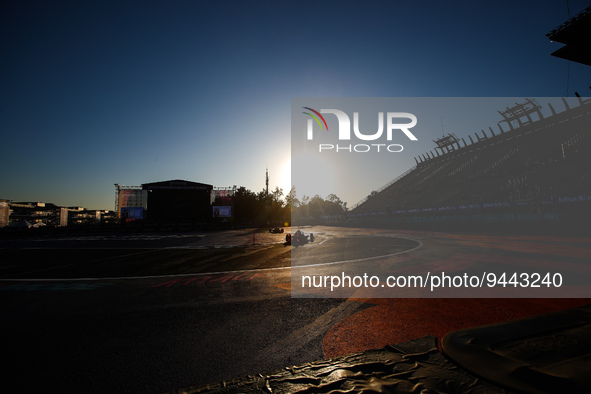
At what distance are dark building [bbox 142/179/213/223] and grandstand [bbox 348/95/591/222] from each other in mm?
38550

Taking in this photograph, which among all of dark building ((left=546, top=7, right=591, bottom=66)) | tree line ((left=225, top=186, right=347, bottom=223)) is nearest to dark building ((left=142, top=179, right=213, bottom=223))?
tree line ((left=225, top=186, right=347, bottom=223))

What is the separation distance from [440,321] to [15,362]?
6.18 metres

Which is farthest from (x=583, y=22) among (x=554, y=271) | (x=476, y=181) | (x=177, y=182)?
(x=177, y=182)

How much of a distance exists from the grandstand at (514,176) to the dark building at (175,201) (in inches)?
1518

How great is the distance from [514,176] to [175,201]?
195ft

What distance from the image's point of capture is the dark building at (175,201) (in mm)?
55344

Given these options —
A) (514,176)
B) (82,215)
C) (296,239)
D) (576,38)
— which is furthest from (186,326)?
(82,215)

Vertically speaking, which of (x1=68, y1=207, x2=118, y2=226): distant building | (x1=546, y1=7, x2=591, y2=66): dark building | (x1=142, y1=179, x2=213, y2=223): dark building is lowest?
(x1=68, y1=207, x2=118, y2=226): distant building

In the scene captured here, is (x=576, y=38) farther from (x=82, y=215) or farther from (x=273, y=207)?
(x=82, y=215)

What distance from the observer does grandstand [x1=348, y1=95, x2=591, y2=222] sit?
2538 centimetres

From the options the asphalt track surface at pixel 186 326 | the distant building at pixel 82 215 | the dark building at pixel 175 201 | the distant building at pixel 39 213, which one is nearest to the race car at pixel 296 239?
the asphalt track surface at pixel 186 326

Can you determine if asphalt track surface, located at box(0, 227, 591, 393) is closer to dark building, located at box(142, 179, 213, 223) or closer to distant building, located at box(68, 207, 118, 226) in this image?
dark building, located at box(142, 179, 213, 223)

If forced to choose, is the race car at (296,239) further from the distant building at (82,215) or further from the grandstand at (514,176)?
the distant building at (82,215)

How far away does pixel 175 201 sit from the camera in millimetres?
55750
